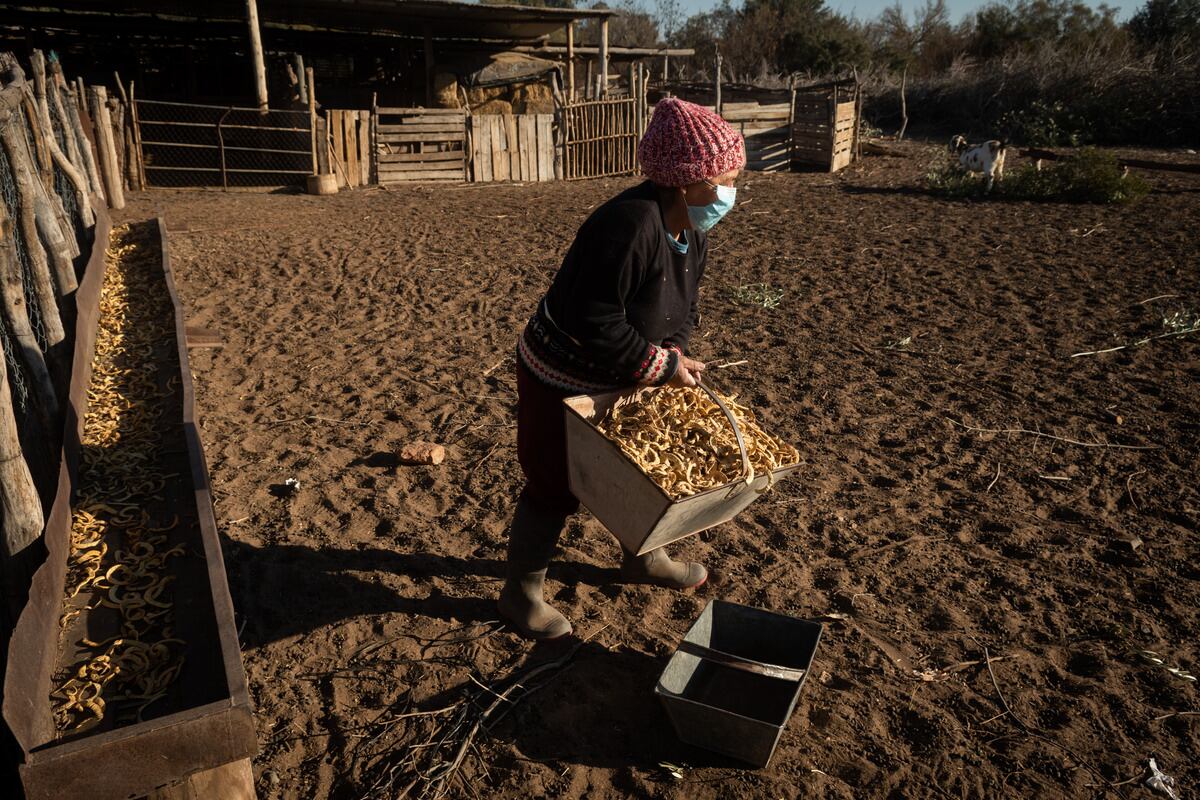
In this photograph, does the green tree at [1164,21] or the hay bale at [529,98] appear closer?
the hay bale at [529,98]

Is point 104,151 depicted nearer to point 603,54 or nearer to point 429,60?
point 429,60

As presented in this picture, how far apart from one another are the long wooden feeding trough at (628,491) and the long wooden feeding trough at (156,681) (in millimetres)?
1091

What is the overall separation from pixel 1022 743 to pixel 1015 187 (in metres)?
11.8

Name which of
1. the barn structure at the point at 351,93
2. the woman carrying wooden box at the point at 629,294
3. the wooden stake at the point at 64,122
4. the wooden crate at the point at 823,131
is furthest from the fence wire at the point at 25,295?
the wooden crate at the point at 823,131

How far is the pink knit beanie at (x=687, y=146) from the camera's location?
7.99 ft

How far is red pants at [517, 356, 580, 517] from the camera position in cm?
273

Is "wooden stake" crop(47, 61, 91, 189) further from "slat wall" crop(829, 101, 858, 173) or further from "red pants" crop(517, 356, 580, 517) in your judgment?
"slat wall" crop(829, 101, 858, 173)

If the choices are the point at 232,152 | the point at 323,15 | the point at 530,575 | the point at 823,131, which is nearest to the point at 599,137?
the point at 823,131

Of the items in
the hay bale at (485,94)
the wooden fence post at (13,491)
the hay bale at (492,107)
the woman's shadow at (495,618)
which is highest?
the hay bale at (485,94)

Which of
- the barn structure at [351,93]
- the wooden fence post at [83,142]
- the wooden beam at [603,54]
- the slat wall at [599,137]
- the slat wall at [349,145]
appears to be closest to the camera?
the wooden fence post at [83,142]

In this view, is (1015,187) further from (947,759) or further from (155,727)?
(155,727)

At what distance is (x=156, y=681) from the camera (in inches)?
113

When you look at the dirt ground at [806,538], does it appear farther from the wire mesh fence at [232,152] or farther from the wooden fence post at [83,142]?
the wire mesh fence at [232,152]

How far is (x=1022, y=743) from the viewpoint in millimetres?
2729
